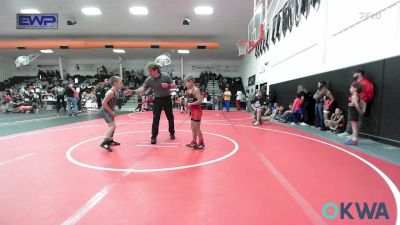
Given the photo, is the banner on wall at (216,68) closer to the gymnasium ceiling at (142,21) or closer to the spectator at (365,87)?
the gymnasium ceiling at (142,21)

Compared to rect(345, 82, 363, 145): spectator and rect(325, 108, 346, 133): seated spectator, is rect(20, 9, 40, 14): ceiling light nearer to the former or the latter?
rect(325, 108, 346, 133): seated spectator

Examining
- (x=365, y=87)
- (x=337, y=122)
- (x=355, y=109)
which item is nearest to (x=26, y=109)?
(x=337, y=122)

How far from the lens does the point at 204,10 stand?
42.8ft

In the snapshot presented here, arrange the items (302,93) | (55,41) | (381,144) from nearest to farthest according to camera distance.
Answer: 1. (381,144)
2. (302,93)
3. (55,41)

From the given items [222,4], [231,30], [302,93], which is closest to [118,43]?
[231,30]

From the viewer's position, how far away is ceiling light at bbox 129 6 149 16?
12.8 m

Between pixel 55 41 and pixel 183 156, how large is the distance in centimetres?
1860

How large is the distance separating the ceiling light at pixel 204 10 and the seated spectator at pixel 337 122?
861cm

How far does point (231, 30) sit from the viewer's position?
16.8 meters

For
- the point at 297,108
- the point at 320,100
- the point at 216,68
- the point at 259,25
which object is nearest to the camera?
the point at 320,100

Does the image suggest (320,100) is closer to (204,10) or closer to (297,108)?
(297,108)

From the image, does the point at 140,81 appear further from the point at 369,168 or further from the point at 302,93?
the point at 369,168

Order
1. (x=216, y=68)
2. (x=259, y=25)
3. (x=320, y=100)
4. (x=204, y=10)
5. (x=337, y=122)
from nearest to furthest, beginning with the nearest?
(x=337, y=122) → (x=320, y=100) → (x=259, y=25) → (x=204, y=10) → (x=216, y=68)

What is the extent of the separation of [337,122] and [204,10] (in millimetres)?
9247
